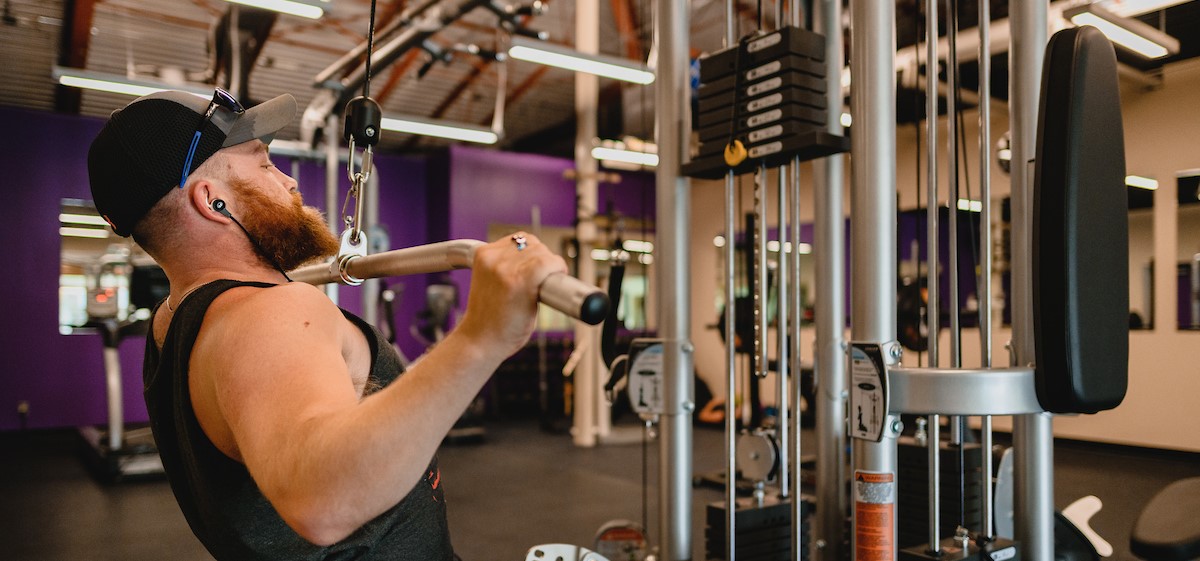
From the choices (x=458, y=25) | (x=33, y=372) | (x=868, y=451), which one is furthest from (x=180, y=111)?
(x=33, y=372)

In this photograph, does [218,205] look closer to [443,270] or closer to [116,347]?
[443,270]

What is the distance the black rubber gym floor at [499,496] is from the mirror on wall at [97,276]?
1.24 metres

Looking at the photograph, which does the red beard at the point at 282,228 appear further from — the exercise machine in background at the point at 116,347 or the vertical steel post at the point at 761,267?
the exercise machine in background at the point at 116,347

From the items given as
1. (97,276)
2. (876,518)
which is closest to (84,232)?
(97,276)

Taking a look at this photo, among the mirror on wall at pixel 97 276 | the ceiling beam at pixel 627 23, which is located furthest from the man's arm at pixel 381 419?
the ceiling beam at pixel 627 23

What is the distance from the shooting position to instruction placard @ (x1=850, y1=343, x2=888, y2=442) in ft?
4.47

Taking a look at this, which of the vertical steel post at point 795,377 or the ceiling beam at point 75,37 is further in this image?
the ceiling beam at point 75,37

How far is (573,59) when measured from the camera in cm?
498

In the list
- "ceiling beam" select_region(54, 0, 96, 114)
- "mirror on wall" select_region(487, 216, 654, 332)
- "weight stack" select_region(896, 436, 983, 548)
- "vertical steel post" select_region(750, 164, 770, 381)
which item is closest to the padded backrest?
"vertical steel post" select_region(750, 164, 770, 381)

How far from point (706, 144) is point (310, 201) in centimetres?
791

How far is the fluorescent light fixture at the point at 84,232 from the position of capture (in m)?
8.30

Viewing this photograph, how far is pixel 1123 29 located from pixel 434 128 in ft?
15.2

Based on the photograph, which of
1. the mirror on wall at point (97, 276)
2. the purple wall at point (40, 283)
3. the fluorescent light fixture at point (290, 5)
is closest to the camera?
the fluorescent light fixture at point (290, 5)

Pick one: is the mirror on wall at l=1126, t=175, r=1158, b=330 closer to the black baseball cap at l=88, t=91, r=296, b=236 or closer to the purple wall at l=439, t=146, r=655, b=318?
the purple wall at l=439, t=146, r=655, b=318
